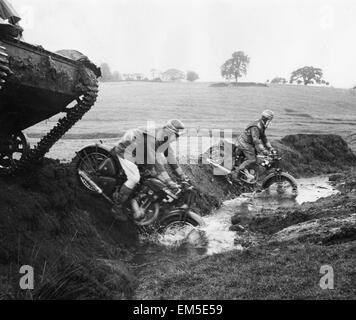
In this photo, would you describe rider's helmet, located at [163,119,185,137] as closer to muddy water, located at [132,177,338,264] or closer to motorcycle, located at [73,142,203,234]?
motorcycle, located at [73,142,203,234]

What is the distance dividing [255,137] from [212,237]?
4242 mm

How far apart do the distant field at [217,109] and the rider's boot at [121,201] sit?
44.6 ft

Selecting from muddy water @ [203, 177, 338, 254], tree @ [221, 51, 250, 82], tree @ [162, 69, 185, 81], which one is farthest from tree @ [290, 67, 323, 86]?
muddy water @ [203, 177, 338, 254]

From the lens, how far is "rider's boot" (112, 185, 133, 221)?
334 inches

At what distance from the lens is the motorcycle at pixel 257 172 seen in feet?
39.5

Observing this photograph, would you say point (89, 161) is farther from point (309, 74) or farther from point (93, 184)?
point (309, 74)

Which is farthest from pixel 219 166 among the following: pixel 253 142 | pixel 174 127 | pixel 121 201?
pixel 121 201

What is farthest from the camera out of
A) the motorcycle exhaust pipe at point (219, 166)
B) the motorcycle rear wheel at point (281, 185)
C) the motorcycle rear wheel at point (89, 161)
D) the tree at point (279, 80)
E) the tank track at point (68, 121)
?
Result: the tree at point (279, 80)

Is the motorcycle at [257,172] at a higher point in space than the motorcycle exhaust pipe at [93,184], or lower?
higher

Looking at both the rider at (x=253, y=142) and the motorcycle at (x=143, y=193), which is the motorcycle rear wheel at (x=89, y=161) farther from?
the rider at (x=253, y=142)

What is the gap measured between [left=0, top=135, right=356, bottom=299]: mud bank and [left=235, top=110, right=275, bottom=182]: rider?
162cm

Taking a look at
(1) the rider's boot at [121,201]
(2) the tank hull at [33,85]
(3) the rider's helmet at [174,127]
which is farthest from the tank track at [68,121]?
(1) the rider's boot at [121,201]

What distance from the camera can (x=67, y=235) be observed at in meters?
7.17
